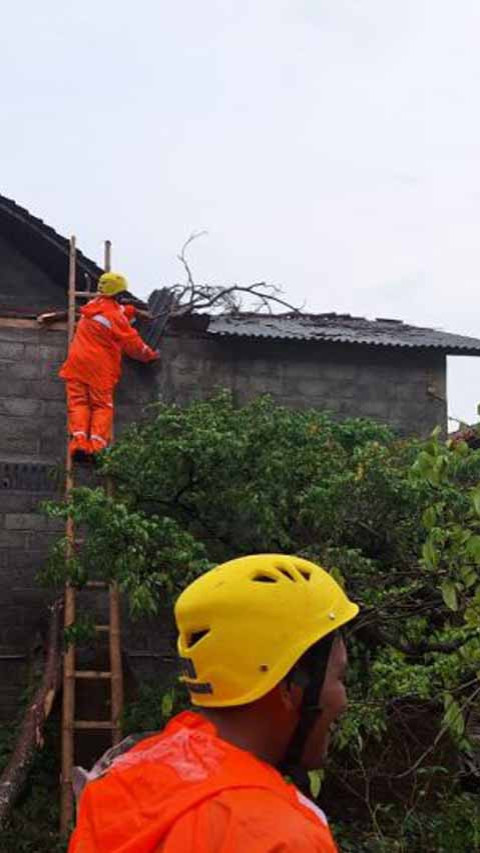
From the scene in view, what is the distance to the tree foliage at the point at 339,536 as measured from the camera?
6.04 metres

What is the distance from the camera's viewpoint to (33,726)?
788cm

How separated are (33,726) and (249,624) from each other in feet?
22.4

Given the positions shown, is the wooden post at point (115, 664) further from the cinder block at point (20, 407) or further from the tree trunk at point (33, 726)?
the cinder block at point (20, 407)

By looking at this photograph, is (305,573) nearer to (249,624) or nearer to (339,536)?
(249,624)

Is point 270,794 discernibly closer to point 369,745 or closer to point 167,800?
point 167,800

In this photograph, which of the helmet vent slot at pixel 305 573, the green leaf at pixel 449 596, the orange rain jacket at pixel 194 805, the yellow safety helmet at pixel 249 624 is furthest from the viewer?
the green leaf at pixel 449 596

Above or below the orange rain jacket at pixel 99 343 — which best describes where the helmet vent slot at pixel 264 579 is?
below

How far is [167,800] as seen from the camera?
1.37 m

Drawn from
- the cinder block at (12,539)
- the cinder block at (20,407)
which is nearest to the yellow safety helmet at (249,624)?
the cinder block at (12,539)

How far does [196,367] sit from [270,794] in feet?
27.7

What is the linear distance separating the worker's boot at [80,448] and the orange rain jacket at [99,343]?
0.47 m

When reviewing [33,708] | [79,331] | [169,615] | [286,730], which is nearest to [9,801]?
[33,708]

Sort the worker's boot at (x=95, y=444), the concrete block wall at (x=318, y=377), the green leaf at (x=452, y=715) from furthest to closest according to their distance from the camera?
1. the concrete block wall at (x=318, y=377)
2. the worker's boot at (x=95, y=444)
3. the green leaf at (x=452, y=715)

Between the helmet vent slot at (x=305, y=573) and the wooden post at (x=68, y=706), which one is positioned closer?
the helmet vent slot at (x=305, y=573)
